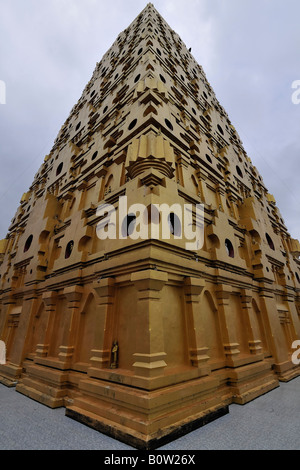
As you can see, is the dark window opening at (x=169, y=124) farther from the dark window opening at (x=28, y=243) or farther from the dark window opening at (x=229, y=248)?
the dark window opening at (x=28, y=243)

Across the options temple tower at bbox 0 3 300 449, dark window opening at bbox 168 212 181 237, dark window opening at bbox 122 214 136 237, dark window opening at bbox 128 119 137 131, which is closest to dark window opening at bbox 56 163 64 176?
temple tower at bbox 0 3 300 449

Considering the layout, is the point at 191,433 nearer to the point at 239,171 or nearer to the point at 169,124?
the point at 169,124

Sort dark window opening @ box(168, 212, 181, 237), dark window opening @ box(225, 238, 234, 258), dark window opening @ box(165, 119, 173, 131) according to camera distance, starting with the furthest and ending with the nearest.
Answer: dark window opening @ box(165, 119, 173, 131), dark window opening @ box(225, 238, 234, 258), dark window opening @ box(168, 212, 181, 237)

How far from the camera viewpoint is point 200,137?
11.5 meters

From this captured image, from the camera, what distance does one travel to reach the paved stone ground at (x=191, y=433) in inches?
132

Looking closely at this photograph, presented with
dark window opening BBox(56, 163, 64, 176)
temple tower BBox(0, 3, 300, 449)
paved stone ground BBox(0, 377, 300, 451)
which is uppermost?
dark window opening BBox(56, 163, 64, 176)

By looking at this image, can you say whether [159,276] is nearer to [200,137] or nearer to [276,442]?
[276,442]

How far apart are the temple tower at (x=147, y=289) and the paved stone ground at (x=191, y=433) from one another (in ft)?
0.68

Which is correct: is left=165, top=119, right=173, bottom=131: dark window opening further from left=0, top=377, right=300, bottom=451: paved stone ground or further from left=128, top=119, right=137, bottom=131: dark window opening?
left=0, top=377, right=300, bottom=451: paved stone ground

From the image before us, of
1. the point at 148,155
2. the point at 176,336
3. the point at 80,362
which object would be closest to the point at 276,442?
the point at 176,336

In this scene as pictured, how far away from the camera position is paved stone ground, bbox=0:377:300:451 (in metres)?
3.36

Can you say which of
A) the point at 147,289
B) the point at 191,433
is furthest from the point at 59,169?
the point at 191,433

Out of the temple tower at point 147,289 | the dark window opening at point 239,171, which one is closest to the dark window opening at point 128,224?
the temple tower at point 147,289

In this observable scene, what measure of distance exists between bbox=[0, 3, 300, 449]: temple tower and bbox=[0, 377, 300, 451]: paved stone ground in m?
0.21
